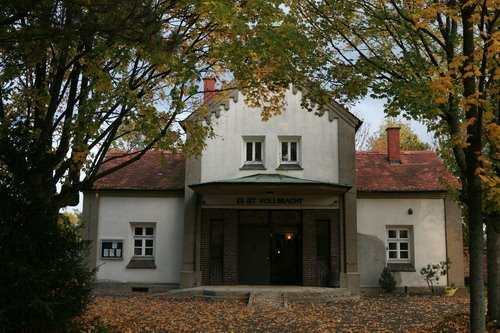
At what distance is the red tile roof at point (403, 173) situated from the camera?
22.7 meters

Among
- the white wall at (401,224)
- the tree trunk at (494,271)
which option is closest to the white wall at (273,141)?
the white wall at (401,224)

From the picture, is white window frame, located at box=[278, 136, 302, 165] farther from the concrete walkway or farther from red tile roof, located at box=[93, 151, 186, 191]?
the concrete walkway

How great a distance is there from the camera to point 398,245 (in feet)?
74.2

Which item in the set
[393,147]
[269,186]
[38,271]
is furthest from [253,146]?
[38,271]

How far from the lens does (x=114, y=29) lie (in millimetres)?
8438

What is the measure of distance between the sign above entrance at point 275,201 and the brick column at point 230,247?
1.40 ft

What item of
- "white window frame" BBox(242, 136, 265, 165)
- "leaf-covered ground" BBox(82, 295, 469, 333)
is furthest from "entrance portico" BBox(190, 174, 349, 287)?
"leaf-covered ground" BBox(82, 295, 469, 333)

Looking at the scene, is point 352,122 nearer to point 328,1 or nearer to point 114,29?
point 328,1

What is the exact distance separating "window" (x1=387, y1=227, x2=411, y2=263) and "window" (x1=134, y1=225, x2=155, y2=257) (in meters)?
10.1

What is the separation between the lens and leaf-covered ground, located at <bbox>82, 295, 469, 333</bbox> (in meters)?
11.5

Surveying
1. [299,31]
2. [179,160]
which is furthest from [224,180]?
[299,31]

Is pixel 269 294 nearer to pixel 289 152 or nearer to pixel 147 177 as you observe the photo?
pixel 289 152

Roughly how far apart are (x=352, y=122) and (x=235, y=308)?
9.72 m

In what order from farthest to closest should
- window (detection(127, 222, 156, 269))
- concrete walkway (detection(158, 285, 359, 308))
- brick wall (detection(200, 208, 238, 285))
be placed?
window (detection(127, 222, 156, 269)) → brick wall (detection(200, 208, 238, 285)) → concrete walkway (detection(158, 285, 359, 308))
